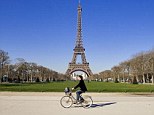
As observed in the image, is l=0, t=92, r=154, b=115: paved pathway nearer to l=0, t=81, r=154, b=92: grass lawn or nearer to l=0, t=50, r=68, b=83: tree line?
l=0, t=81, r=154, b=92: grass lawn

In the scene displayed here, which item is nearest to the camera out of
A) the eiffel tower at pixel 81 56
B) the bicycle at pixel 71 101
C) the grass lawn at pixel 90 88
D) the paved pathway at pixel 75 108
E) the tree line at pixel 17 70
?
the paved pathway at pixel 75 108

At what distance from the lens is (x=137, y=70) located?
3565 inches

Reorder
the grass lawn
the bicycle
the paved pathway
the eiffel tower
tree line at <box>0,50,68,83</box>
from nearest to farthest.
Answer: the paved pathway, the bicycle, the grass lawn, tree line at <box>0,50,68,83</box>, the eiffel tower

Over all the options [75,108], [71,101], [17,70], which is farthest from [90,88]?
[17,70]

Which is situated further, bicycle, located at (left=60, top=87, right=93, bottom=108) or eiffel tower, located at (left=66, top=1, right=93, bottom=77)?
eiffel tower, located at (left=66, top=1, right=93, bottom=77)

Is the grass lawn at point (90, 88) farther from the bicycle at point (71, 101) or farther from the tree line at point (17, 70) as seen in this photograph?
the tree line at point (17, 70)

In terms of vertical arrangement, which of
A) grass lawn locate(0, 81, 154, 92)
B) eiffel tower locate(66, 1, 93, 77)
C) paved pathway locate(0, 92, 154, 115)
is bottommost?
paved pathway locate(0, 92, 154, 115)

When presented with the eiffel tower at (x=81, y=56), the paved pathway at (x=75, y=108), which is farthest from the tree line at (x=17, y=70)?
the paved pathway at (x=75, y=108)

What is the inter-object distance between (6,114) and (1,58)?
73237 millimetres

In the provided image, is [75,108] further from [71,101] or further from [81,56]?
[81,56]

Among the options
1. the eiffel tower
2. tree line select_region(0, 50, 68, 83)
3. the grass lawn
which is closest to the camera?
the grass lawn

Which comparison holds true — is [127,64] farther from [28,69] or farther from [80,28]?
[28,69]

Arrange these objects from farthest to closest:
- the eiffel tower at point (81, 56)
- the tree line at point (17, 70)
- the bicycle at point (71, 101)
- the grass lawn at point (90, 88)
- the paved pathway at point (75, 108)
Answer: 1. the eiffel tower at point (81, 56)
2. the tree line at point (17, 70)
3. the grass lawn at point (90, 88)
4. the bicycle at point (71, 101)
5. the paved pathway at point (75, 108)

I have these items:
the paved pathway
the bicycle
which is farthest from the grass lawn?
the bicycle
